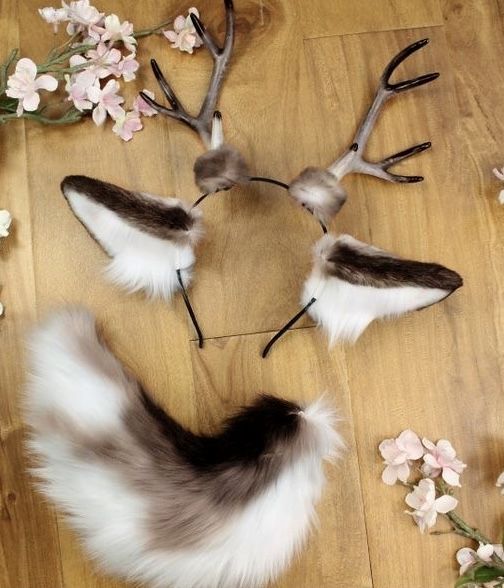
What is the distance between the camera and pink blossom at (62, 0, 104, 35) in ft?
3.90

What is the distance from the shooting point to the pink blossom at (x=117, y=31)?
120cm

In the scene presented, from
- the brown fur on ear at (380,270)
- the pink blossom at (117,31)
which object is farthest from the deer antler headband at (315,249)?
the pink blossom at (117,31)

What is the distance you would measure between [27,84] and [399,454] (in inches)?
36.0

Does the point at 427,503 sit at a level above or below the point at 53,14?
below

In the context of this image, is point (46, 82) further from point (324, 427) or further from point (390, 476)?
point (390, 476)

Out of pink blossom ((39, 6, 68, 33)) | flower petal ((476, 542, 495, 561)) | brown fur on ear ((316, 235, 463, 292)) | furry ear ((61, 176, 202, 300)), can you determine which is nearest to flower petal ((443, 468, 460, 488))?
flower petal ((476, 542, 495, 561))

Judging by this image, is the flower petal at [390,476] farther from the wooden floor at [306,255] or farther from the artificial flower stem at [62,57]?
the artificial flower stem at [62,57]

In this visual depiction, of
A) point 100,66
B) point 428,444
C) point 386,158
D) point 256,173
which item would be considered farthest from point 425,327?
point 100,66

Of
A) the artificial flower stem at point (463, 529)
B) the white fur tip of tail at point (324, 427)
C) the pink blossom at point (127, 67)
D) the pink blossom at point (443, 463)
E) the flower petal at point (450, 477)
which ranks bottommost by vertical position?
the artificial flower stem at point (463, 529)

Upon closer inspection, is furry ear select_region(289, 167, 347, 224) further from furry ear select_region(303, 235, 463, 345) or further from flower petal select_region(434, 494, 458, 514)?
flower petal select_region(434, 494, 458, 514)

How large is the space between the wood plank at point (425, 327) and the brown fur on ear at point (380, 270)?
0.17m

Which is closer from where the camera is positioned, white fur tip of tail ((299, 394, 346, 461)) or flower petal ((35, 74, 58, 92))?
white fur tip of tail ((299, 394, 346, 461))

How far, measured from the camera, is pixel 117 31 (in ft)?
3.95

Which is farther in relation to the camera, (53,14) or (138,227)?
(53,14)
